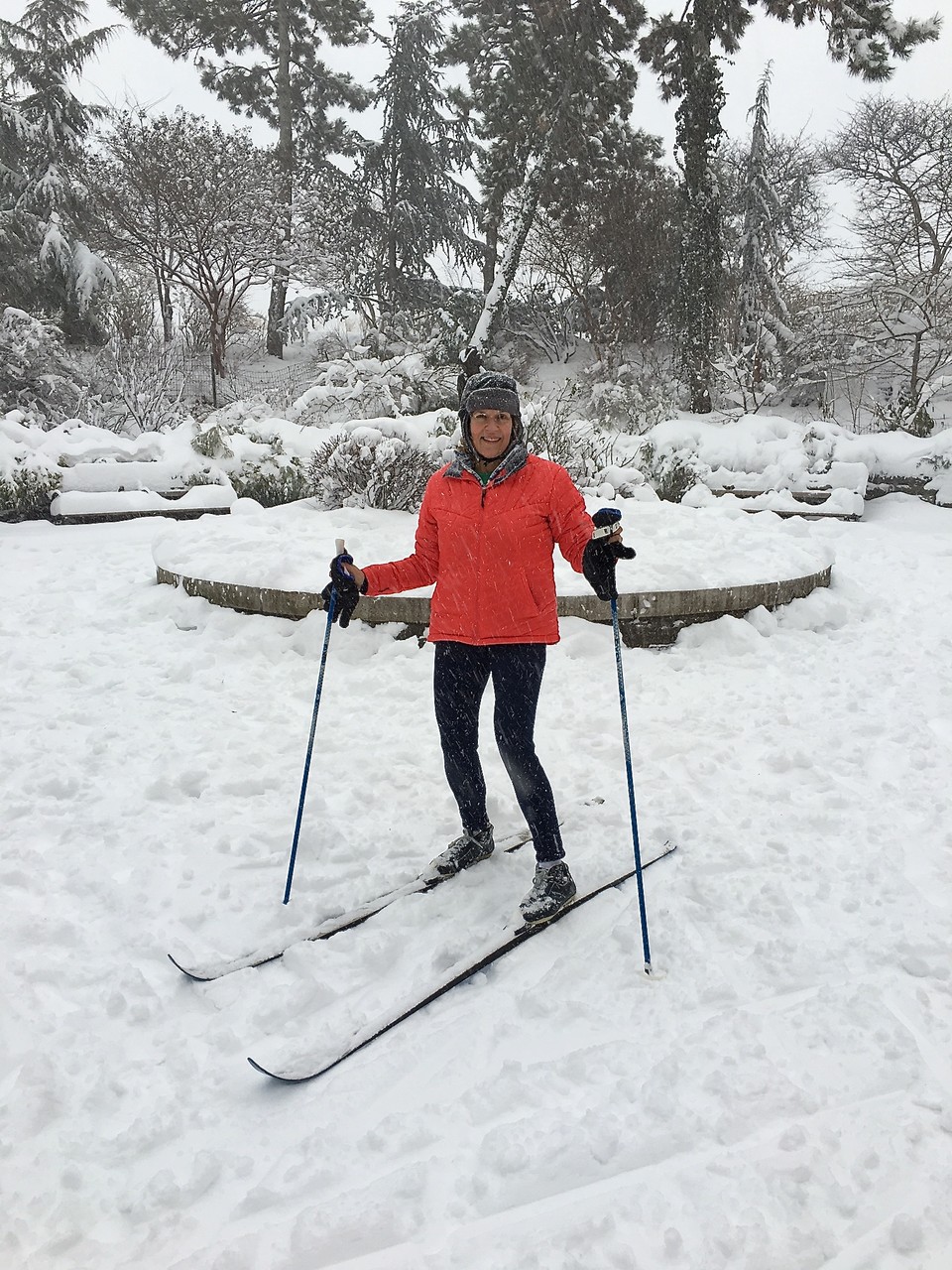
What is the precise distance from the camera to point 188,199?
60.3ft

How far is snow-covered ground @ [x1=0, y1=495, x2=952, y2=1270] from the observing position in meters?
1.62

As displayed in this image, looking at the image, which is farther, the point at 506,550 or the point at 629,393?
the point at 629,393

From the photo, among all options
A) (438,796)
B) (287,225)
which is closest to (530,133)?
(287,225)

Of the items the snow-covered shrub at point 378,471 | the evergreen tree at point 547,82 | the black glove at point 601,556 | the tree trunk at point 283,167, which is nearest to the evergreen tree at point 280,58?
the tree trunk at point 283,167

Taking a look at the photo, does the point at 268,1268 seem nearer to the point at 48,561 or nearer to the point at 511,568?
the point at 511,568

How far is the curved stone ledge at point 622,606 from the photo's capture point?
5.20 m

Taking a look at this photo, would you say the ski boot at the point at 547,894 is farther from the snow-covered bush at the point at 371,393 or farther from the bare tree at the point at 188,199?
the bare tree at the point at 188,199

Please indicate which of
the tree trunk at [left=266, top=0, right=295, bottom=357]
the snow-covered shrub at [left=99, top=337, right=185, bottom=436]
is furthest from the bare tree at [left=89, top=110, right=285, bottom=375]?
the snow-covered shrub at [left=99, top=337, right=185, bottom=436]

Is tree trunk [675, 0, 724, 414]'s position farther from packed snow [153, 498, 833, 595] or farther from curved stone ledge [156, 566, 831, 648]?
curved stone ledge [156, 566, 831, 648]

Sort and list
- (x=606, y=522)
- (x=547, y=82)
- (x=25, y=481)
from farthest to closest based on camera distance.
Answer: (x=547, y=82) < (x=25, y=481) < (x=606, y=522)

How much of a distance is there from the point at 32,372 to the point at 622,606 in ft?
47.0

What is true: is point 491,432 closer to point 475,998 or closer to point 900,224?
point 475,998

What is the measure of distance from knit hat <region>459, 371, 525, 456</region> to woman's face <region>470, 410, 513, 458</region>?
2 cm

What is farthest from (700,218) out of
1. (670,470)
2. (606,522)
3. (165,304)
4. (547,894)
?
(547,894)
